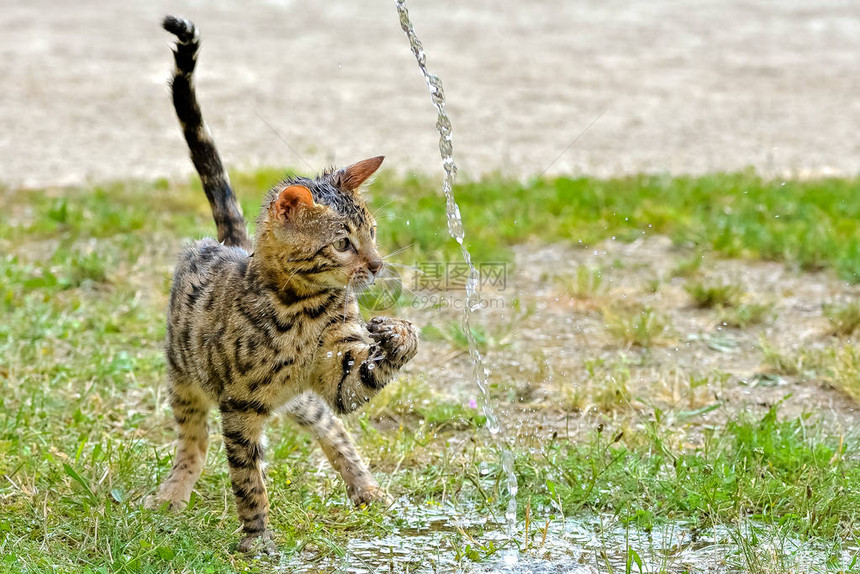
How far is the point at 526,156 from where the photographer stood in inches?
356

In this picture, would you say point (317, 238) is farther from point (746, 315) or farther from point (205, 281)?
point (746, 315)

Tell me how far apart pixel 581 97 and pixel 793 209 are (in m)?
4.00

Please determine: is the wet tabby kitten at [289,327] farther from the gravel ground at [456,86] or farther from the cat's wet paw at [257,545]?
the gravel ground at [456,86]

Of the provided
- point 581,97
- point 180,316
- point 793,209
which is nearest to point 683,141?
point 581,97

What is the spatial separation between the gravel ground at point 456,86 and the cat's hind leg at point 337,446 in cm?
388

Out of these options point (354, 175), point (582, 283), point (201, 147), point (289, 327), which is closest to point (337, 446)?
point (289, 327)

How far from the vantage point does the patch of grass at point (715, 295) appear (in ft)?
19.5

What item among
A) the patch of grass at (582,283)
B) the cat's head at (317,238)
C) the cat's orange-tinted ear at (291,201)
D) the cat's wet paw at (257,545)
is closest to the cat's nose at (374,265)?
the cat's head at (317,238)

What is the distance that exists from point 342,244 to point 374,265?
136mm

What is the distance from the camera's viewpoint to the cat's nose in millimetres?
3598

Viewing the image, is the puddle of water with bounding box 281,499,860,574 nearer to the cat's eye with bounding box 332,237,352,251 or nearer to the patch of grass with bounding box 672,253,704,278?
the cat's eye with bounding box 332,237,352,251

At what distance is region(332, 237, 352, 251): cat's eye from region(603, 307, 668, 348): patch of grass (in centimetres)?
236

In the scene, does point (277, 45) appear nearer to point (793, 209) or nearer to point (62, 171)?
point (62, 171)

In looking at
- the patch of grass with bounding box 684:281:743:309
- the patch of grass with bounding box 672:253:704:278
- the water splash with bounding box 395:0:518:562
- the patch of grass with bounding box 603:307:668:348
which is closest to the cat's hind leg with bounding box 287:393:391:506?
the water splash with bounding box 395:0:518:562
